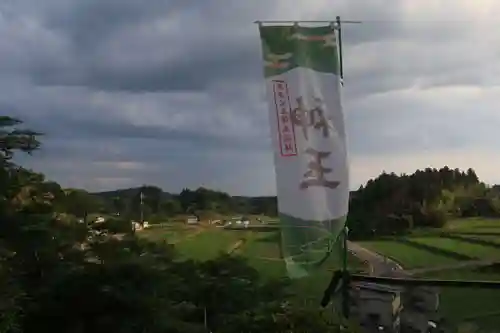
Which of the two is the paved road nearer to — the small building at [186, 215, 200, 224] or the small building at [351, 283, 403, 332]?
the small building at [351, 283, 403, 332]

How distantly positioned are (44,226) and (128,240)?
1.79ft

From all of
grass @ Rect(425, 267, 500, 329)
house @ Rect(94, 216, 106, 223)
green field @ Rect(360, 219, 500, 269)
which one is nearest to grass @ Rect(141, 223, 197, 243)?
house @ Rect(94, 216, 106, 223)

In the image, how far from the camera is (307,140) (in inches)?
163

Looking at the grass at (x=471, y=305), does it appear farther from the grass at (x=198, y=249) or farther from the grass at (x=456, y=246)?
the grass at (x=456, y=246)

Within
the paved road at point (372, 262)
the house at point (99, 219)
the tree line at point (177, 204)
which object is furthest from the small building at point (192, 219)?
the house at point (99, 219)

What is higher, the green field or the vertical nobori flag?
the vertical nobori flag

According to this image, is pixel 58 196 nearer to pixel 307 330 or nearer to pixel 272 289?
pixel 272 289

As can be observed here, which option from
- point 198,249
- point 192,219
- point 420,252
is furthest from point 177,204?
point 420,252

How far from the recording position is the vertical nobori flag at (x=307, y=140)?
414 cm

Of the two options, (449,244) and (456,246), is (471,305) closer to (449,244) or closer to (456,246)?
(456,246)

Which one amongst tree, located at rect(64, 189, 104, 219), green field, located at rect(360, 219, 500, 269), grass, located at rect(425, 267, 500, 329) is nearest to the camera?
grass, located at rect(425, 267, 500, 329)

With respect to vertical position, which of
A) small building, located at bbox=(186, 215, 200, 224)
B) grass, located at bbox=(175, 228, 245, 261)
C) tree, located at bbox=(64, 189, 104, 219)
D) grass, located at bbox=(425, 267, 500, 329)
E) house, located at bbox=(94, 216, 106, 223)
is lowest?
grass, located at bbox=(425, 267, 500, 329)

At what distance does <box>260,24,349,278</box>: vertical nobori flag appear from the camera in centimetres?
414

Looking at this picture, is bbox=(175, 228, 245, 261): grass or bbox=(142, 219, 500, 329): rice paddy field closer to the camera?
bbox=(142, 219, 500, 329): rice paddy field
